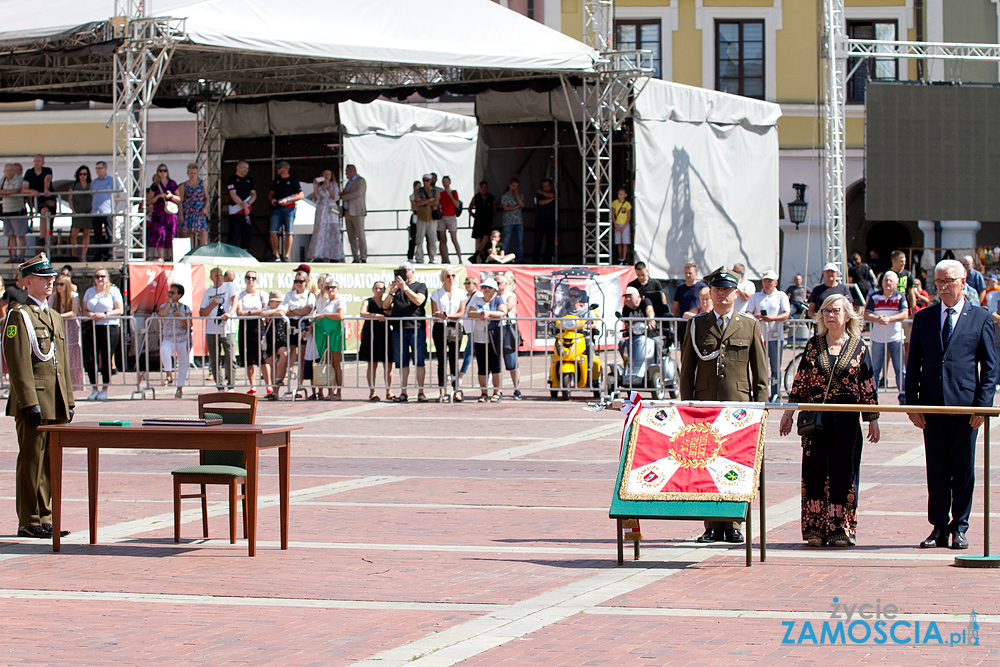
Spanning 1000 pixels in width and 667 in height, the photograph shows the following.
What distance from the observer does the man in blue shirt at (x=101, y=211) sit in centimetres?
2484

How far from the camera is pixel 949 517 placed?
9.35m

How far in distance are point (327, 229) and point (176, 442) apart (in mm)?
19625

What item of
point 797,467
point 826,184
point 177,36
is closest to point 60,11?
point 177,36

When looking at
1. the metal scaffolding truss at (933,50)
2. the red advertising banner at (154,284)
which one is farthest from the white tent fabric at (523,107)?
the red advertising banner at (154,284)

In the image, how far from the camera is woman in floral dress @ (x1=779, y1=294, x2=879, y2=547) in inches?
370

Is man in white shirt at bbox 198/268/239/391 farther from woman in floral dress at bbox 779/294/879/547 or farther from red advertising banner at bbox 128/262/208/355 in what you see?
woman in floral dress at bbox 779/294/879/547

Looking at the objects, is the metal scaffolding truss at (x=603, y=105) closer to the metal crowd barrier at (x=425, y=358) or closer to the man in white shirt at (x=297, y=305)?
the metal crowd barrier at (x=425, y=358)

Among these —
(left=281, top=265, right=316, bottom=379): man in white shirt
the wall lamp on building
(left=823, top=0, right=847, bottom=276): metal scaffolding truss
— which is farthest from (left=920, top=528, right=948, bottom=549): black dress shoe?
the wall lamp on building

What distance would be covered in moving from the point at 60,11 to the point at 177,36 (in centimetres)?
319

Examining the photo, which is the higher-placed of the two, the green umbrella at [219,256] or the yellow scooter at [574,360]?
the green umbrella at [219,256]

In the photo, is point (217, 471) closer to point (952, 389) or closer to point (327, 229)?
point (952, 389)

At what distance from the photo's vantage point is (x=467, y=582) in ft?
26.5

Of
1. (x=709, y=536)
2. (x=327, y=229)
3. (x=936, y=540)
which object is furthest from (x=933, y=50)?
(x=709, y=536)

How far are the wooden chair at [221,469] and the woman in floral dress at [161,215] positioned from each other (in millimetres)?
16608
